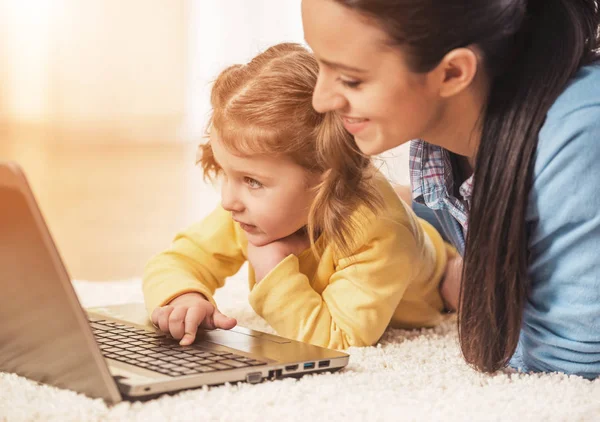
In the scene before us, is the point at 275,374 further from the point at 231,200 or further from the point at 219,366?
the point at 231,200

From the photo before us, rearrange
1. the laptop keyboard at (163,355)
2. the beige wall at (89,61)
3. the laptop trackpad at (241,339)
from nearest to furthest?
the laptop keyboard at (163,355) → the laptop trackpad at (241,339) → the beige wall at (89,61)

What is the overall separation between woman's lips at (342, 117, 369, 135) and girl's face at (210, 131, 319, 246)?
0.16 m

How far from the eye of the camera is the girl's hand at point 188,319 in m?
0.98

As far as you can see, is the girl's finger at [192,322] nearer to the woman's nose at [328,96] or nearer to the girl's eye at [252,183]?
the girl's eye at [252,183]

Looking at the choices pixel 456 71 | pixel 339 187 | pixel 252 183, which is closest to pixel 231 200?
pixel 252 183

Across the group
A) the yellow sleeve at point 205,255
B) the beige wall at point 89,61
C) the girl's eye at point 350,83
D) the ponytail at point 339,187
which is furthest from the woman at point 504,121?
the beige wall at point 89,61

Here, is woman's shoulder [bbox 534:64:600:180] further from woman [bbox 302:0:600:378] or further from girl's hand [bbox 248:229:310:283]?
girl's hand [bbox 248:229:310:283]

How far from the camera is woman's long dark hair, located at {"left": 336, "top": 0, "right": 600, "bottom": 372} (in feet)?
2.83

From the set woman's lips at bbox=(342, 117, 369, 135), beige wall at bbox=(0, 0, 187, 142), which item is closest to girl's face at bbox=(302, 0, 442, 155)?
woman's lips at bbox=(342, 117, 369, 135)

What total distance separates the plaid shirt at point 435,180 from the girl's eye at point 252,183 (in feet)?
0.71

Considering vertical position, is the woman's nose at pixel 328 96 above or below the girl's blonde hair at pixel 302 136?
above

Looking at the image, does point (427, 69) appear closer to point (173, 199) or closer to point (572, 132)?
Answer: point (572, 132)

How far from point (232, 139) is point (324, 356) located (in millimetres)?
332

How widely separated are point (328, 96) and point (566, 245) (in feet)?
1.01
